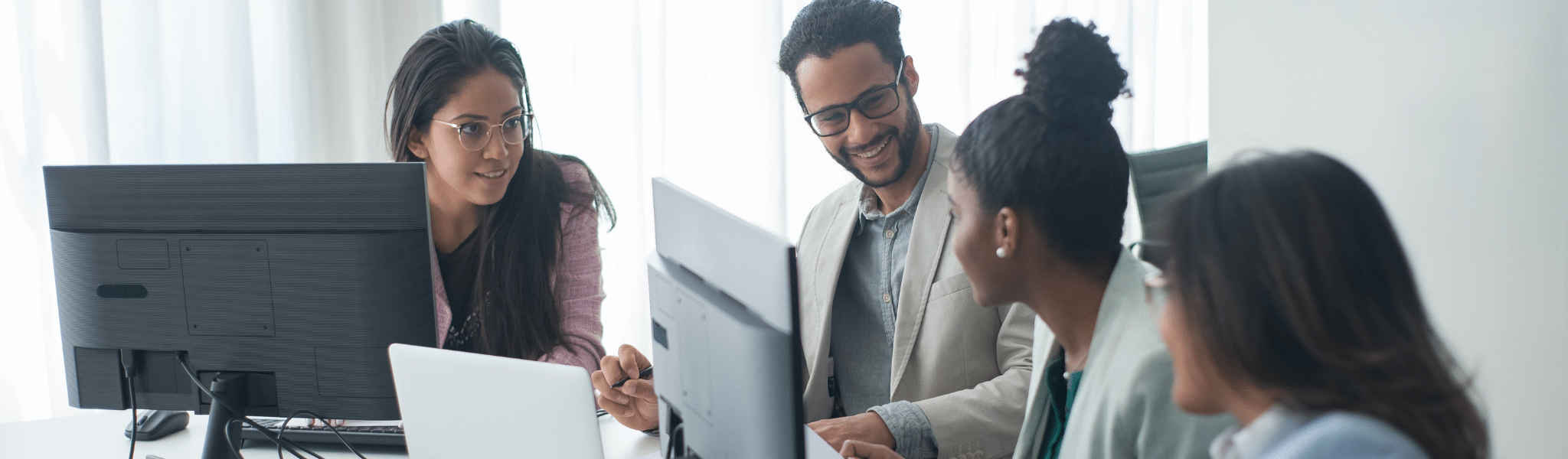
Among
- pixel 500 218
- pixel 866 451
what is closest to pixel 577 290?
pixel 500 218

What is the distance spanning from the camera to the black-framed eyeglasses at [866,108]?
5.31ft

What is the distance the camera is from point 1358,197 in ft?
2.26

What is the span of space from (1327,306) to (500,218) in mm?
1436

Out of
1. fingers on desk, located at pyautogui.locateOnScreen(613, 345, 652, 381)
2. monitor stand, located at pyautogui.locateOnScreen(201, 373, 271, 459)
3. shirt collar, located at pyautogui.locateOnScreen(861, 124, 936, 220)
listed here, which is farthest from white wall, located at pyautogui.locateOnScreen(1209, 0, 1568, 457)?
monitor stand, located at pyautogui.locateOnScreen(201, 373, 271, 459)

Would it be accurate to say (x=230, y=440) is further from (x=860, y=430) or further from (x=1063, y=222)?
(x=1063, y=222)

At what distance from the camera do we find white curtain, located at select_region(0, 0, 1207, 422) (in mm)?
2297

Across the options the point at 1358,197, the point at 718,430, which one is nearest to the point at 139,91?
the point at 718,430

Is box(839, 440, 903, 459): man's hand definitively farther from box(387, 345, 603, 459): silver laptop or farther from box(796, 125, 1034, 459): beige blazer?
box(387, 345, 603, 459): silver laptop

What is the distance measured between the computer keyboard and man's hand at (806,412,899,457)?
635 mm

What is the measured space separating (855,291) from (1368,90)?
1021mm

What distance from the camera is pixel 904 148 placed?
1633mm

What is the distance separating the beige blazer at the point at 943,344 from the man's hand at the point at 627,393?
14.2 inches

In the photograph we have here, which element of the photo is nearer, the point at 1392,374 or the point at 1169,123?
the point at 1392,374

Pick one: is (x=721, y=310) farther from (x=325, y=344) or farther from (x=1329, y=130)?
(x=1329, y=130)
